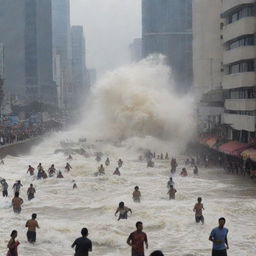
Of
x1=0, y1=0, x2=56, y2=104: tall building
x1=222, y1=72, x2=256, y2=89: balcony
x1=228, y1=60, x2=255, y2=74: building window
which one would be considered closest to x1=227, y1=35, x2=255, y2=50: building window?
x1=228, y1=60, x2=255, y2=74: building window

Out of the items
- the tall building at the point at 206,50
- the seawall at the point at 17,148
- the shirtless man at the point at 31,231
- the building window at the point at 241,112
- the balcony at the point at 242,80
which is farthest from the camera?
the tall building at the point at 206,50

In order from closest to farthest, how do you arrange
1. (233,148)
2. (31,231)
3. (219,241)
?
(219,241) → (31,231) → (233,148)

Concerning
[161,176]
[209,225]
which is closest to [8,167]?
[161,176]

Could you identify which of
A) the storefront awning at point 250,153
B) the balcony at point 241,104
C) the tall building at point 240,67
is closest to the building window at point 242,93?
the tall building at point 240,67

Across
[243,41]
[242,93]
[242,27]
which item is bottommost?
[242,93]

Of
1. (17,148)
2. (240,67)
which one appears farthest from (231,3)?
(17,148)

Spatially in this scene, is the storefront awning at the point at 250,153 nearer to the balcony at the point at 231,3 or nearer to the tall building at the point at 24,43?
the balcony at the point at 231,3

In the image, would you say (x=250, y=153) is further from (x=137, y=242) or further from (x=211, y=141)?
(x=137, y=242)

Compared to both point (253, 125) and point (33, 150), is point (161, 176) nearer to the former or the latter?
point (253, 125)
